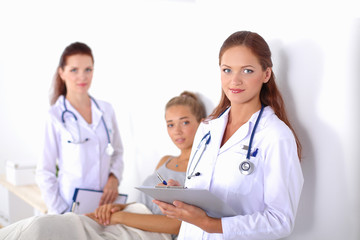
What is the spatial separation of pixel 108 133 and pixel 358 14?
1722 mm

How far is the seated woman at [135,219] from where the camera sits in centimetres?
176

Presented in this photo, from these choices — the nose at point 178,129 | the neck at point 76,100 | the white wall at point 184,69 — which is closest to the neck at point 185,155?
the nose at point 178,129

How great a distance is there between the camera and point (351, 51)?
140cm

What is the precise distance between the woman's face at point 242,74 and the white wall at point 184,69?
22cm

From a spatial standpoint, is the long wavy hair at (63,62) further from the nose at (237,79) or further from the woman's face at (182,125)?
the nose at (237,79)

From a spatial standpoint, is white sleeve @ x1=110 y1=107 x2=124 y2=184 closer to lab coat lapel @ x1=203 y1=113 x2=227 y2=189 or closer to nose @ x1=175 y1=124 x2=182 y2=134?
nose @ x1=175 y1=124 x2=182 y2=134

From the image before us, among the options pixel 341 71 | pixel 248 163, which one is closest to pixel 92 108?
pixel 248 163

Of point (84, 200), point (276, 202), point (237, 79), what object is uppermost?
point (237, 79)

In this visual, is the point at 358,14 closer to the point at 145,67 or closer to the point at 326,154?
the point at 326,154

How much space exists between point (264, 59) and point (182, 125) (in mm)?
793

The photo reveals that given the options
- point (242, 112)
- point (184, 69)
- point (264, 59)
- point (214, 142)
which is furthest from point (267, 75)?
point (184, 69)

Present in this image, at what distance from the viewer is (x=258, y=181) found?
1.45 meters

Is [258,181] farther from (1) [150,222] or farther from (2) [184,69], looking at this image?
(2) [184,69]

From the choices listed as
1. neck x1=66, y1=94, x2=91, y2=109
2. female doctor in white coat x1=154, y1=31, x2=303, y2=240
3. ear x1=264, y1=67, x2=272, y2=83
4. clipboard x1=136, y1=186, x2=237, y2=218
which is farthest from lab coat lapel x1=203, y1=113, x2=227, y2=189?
neck x1=66, y1=94, x2=91, y2=109
